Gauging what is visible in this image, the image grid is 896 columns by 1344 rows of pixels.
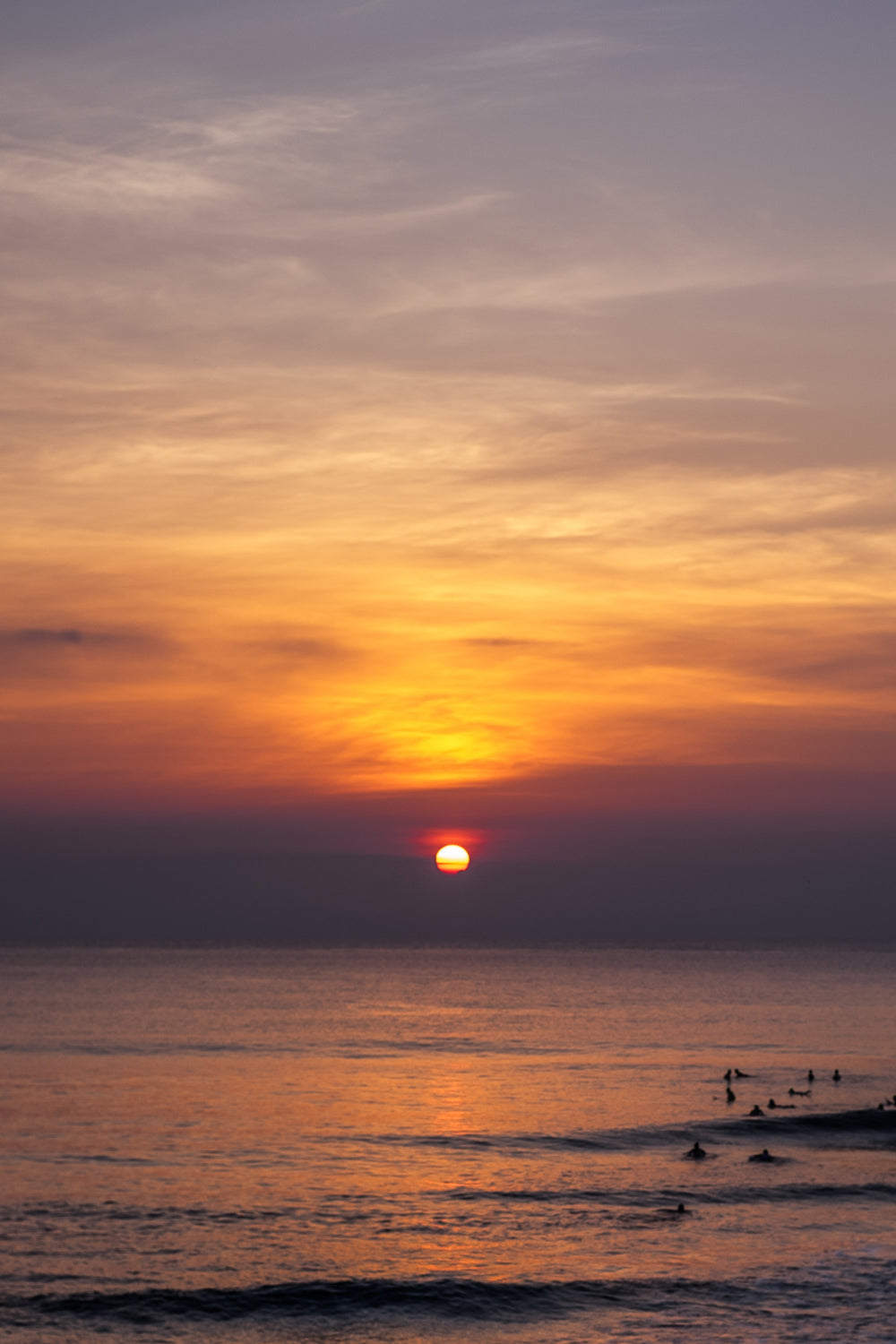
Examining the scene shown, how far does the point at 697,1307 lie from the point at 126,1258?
Result: 638 inches

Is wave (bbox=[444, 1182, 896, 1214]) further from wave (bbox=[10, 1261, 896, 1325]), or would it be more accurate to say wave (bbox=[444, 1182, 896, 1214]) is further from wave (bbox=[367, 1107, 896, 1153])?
wave (bbox=[10, 1261, 896, 1325])

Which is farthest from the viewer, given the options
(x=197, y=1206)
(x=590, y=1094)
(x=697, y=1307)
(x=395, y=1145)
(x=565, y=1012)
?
(x=565, y=1012)

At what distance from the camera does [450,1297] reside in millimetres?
35625

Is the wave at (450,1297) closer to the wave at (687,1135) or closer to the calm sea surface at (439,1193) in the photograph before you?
the calm sea surface at (439,1193)

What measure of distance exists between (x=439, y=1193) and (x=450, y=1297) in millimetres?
12388

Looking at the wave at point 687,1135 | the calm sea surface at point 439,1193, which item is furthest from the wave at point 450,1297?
the wave at point 687,1135

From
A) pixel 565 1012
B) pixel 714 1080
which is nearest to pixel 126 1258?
pixel 714 1080

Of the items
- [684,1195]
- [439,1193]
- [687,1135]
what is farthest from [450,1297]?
[687,1135]

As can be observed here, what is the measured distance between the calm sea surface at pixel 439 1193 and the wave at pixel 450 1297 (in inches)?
3.8

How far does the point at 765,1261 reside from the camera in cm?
3819

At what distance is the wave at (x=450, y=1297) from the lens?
34.0 metres

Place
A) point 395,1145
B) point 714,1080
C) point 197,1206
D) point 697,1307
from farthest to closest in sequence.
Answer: point 714,1080 → point 395,1145 → point 197,1206 → point 697,1307

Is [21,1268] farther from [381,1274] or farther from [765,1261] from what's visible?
[765,1261]

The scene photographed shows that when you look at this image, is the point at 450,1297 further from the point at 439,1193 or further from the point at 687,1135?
the point at 687,1135
